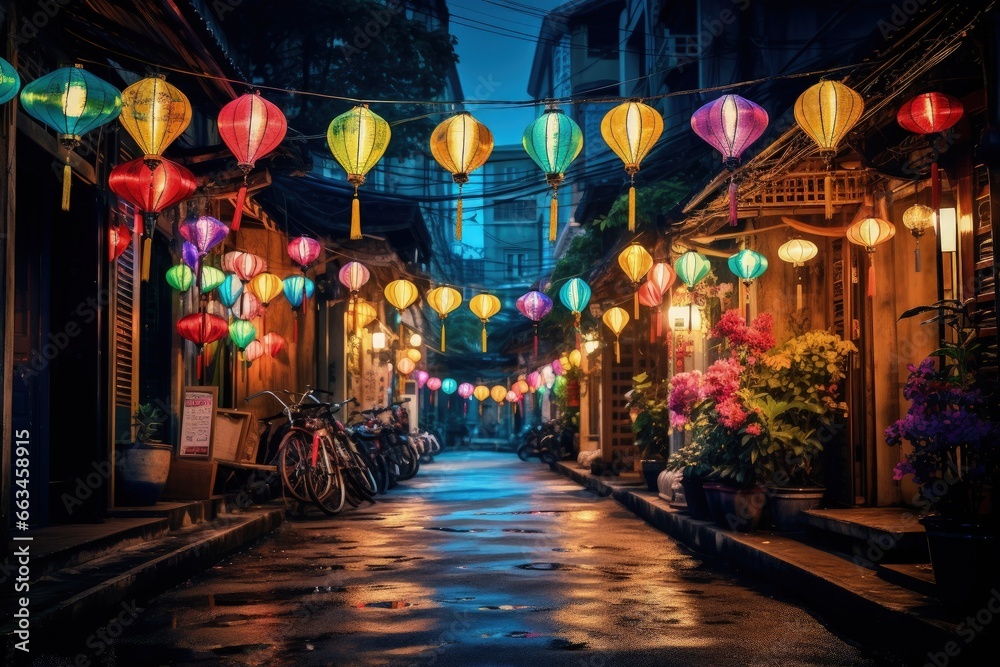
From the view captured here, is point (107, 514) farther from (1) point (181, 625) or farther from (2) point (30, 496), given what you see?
(1) point (181, 625)

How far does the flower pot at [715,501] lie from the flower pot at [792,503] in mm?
665

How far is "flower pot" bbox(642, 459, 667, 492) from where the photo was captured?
19.3m

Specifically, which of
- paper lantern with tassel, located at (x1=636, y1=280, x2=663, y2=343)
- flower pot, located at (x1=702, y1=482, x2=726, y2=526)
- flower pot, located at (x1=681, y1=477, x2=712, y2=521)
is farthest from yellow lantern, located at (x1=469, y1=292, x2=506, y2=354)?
flower pot, located at (x1=702, y1=482, x2=726, y2=526)

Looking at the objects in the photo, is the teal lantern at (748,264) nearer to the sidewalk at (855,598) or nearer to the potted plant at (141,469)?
the sidewalk at (855,598)

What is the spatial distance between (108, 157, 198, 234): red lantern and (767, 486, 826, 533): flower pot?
6948 mm

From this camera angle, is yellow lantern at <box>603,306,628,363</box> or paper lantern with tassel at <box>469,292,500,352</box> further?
paper lantern with tassel at <box>469,292,500,352</box>

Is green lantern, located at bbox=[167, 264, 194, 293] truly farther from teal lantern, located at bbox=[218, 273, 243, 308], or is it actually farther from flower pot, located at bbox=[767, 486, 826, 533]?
flower pot, located at bbox=[767, 486, 826, 533]

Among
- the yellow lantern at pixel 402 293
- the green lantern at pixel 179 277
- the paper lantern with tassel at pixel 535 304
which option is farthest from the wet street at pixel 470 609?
the paper lantern with tassel at pixel 535 304

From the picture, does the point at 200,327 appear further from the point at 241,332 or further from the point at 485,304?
the point at 485,304

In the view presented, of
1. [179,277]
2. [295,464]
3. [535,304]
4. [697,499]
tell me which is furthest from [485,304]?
[697,499]

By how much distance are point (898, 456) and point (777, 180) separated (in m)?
3.27

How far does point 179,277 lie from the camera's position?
15.0 m

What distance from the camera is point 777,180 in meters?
12.5

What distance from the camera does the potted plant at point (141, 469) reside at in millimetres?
12664
